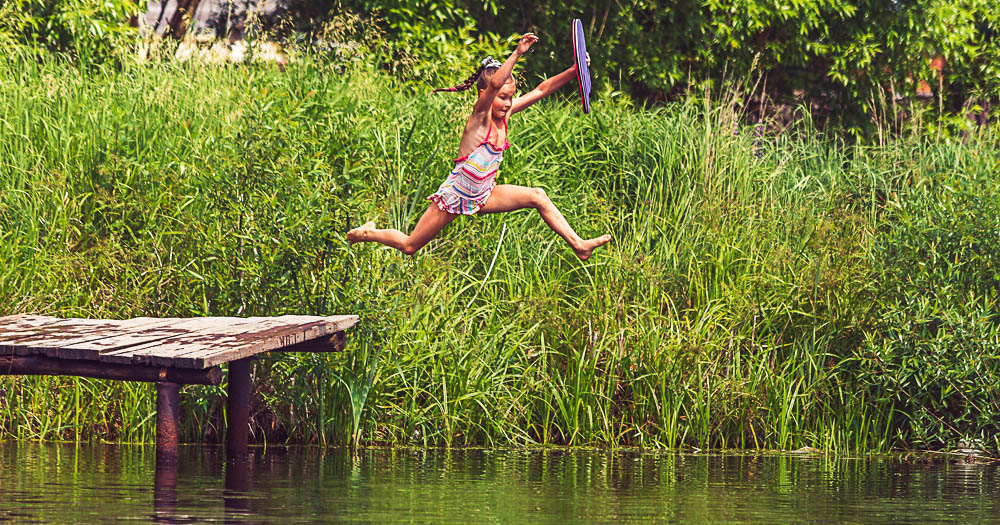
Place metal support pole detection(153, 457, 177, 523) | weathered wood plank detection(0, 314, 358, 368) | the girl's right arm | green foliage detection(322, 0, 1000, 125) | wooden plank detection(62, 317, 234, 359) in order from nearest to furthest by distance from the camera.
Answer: metal support pole detection(153, 457, 177, 523) → the girl's right arm → weathered wood plank detection(0, 314, 358, 368) → wooden plank detection(62, 317, 234, 359) → green foliage detection(322, 0, 1000, 125)

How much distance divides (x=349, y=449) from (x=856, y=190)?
6133 mm

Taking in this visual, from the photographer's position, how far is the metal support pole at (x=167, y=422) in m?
9.02

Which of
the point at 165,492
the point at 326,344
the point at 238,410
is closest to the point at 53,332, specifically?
the point at 238,410

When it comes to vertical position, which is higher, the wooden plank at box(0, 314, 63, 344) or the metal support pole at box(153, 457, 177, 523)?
the wooden plank at box(0, 314, 63, 344)

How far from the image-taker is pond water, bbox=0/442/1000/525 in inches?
297

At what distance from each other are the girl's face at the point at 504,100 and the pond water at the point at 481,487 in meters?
2.26

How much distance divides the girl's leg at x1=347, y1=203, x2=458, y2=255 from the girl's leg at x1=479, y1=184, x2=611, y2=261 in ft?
0.83

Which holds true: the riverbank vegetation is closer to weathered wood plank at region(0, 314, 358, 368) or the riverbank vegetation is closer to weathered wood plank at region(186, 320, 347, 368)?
weathered wood plank at region(0, 314, 358, 368)

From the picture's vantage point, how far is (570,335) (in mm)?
11906

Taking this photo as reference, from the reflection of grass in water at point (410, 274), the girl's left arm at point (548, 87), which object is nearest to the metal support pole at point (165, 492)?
the reflection of grass in water at point (410, 274)

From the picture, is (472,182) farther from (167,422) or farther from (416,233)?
(167,422)

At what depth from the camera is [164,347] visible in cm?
880

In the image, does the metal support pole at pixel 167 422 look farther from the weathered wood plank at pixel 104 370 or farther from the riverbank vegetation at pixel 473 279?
the riverbank vegetation at pixel 473 279

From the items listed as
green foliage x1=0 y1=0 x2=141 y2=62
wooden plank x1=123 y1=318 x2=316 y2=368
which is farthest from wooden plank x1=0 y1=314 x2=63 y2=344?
green foliage x1=0 y1=0 x2=141 y2=62
